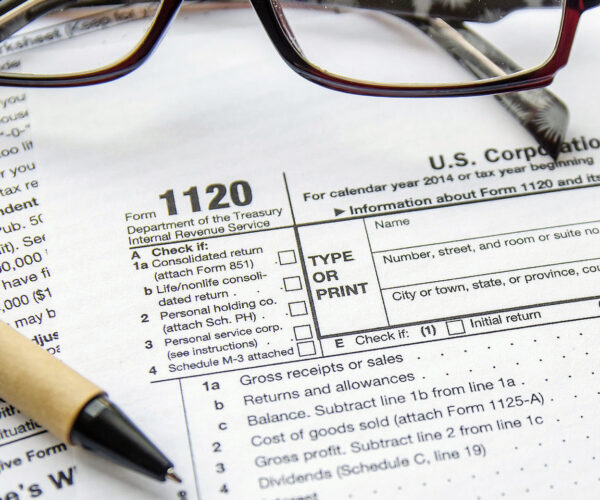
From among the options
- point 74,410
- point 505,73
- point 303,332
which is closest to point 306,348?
point 303,332

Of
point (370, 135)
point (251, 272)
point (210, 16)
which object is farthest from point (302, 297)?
point (210, 16)

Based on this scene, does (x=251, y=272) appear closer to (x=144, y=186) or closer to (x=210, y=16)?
(x=144, y=186)

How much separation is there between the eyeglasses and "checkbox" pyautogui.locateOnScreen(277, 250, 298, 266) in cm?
13

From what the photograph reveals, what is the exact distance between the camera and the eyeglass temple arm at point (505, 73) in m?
0.47

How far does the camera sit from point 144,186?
17.6 inches

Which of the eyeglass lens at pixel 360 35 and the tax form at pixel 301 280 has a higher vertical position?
the eyeglass lens at pixel 360 35

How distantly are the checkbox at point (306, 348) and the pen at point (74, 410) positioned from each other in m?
0.10

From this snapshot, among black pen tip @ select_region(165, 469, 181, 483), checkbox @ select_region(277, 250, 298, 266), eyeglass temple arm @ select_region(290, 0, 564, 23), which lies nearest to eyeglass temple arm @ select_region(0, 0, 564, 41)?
eyeglass temple arm @ select_region(290, 0, 564, 23)

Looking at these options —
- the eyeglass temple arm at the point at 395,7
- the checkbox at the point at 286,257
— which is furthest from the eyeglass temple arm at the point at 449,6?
the checkbox at the point at 286,257

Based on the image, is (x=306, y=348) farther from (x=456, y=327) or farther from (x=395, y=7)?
(x=395, y=7)

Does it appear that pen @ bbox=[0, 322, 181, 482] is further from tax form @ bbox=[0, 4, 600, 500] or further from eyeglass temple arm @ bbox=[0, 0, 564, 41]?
eyeglass temple arm @ bbox=[0, 0, 564, 41]

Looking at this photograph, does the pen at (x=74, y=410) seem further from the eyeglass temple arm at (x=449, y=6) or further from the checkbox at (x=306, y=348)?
the eyeglass temple arm at (x=449, y=6)

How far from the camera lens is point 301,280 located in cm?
41

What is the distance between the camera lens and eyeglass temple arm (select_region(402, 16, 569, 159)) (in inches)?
18.5
